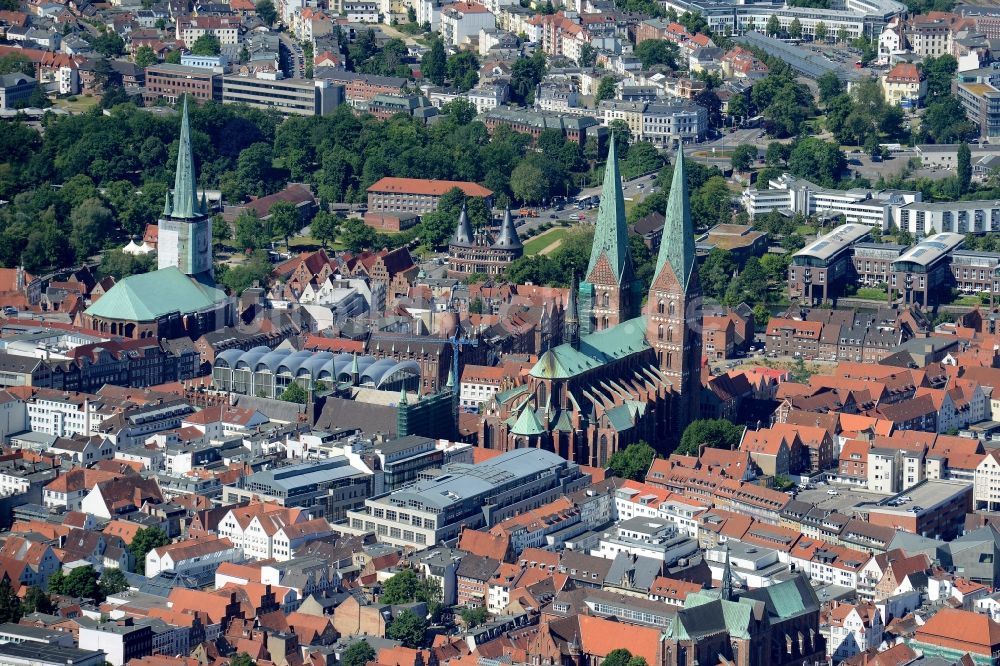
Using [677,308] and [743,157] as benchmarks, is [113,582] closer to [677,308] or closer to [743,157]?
[677,308]

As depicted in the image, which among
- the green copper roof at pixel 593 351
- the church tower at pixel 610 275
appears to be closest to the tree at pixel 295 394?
the green copper roof at pixel 593 351

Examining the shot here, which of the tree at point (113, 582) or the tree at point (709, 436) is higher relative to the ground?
the tree at point (709, 436)

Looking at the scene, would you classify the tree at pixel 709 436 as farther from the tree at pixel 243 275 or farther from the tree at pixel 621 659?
the tree at pixel 243 275

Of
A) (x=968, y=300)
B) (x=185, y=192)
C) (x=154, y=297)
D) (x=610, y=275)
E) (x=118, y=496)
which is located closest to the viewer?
(x=118, y=496)

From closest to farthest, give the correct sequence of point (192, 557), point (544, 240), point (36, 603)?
point (36, 603) < point (192, 557) < point (544, 240)

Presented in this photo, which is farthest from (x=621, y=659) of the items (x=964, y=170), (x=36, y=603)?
(x=964, y=170)

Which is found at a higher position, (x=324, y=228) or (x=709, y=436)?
(x=324, y=228)

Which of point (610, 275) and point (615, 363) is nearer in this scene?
point (615, 363)
